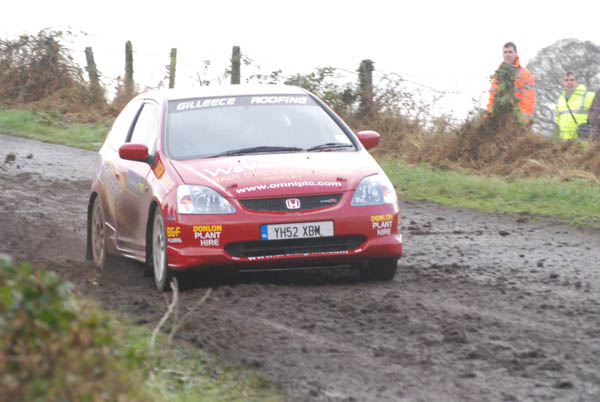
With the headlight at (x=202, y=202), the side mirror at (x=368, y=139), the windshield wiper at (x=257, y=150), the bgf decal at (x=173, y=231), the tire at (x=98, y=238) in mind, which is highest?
the side mirror at (x=368, y=139)

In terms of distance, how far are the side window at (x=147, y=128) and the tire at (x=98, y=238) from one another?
0.82 m

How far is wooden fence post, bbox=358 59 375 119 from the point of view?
63.9 ft

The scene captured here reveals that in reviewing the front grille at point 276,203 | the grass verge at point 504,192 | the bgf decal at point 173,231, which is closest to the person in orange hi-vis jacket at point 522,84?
the grass verge at point 504,192

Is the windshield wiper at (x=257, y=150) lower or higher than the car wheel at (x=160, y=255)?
higher

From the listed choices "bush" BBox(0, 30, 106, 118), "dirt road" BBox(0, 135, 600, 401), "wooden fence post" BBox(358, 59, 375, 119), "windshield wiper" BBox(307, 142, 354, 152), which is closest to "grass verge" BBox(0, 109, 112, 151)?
"bush" BBox(0, 30, 106, 118)

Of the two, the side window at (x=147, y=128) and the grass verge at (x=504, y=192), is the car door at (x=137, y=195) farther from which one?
the grass verge at (x=504, y=192)

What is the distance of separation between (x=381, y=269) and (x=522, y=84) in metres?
8.57

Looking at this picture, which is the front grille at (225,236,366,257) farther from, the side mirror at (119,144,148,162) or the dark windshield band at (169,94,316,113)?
the dark windshield band at (169,94,316,113)

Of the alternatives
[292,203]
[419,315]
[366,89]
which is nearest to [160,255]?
[292,203]

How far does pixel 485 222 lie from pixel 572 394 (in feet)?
23.8

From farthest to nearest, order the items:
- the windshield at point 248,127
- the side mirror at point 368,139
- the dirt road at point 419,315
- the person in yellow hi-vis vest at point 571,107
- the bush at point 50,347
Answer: the person in yellow hi-vis vest at point 571,107, the side mirror at point 368,139, the windshield at point 248,127, the dirt road at point 419,315, the bush at point 50,347

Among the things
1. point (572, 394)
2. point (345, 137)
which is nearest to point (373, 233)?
point (345, 137)

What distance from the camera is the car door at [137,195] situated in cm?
875

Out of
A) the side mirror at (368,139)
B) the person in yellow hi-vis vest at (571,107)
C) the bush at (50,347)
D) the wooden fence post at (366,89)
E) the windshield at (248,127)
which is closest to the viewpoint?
the bush at (50,347)
